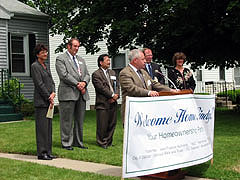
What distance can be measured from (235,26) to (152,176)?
9.59 m

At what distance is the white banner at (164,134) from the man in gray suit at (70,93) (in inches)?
135

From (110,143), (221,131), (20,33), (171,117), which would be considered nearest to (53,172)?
(171,117)

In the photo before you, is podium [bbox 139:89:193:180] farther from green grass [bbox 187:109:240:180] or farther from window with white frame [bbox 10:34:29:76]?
window with white frame [bbox 10:34:29:76]

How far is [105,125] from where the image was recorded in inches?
395

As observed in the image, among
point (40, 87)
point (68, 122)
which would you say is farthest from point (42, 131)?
point (68, 122)

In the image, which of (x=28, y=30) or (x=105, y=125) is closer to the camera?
(x=105, y=125)

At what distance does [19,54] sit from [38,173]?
45.6 feet

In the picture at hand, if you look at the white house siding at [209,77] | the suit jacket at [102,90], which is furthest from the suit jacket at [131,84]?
the white house siding at [209,77]

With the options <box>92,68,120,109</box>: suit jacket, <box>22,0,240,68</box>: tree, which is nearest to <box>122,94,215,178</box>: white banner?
<box>92,68,120,109</box>: suit jacket

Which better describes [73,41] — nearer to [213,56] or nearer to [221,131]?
[221,131]

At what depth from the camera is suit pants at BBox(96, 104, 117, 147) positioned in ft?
32.5

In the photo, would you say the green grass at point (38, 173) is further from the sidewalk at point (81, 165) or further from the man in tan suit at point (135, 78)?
the man in tan suit at point (135, 78)

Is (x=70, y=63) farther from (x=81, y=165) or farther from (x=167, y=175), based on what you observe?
(x=167, y=175)

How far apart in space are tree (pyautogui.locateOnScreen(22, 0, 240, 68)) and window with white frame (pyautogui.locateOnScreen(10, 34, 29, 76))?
1.94 m
